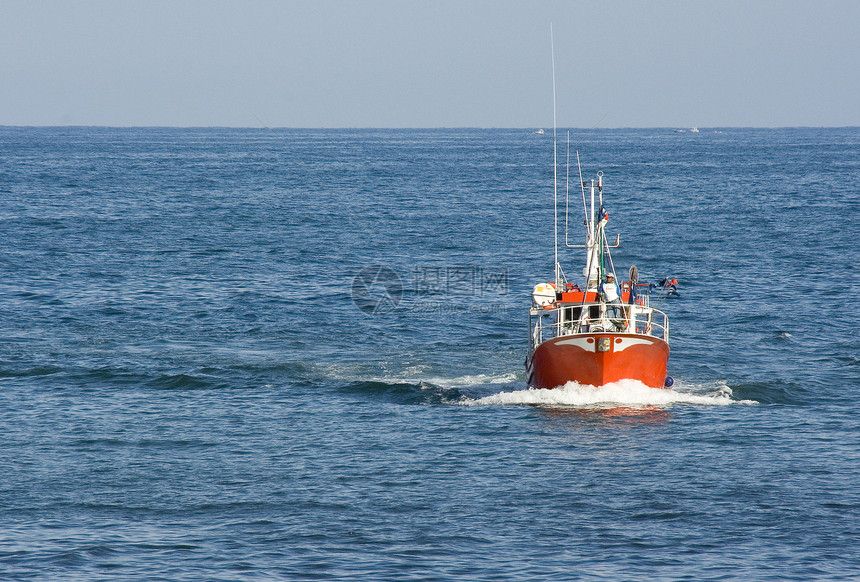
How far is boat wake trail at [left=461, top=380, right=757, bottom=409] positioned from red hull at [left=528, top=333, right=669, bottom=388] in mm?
240

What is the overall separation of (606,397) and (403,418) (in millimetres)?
6152

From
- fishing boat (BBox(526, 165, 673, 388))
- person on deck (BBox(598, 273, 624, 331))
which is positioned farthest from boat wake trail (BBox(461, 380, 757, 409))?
person on deck (BBox(598, 273, 624, 331))

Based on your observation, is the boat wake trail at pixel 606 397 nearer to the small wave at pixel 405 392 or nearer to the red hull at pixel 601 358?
the red hull at pixel 601 358

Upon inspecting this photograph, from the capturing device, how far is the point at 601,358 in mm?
30016

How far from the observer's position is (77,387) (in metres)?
33.4

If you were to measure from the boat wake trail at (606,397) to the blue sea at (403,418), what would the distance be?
0.09 meters

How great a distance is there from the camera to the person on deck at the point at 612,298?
30.6 m

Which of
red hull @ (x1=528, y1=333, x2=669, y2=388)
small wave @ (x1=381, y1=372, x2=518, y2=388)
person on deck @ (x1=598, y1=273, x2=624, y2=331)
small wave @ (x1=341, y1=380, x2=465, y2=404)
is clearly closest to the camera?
red hull @ (x1=528, y1=333, x2=669, y2=388)

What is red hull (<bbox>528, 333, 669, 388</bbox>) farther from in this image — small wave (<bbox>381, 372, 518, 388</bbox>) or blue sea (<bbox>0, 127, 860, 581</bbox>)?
small wave (<bbox>381, 372, 518, 388</bbox>)

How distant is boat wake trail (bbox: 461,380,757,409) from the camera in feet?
101

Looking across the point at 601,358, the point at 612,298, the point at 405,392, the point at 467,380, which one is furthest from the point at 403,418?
the point at 612,298

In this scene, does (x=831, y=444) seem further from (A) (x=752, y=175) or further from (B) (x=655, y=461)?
(A) (x=752, y=175)

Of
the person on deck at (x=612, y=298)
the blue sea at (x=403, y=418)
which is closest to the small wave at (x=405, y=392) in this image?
the blue sea at (x=403, y=418)

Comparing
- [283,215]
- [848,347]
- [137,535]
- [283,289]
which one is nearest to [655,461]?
[137,535]
